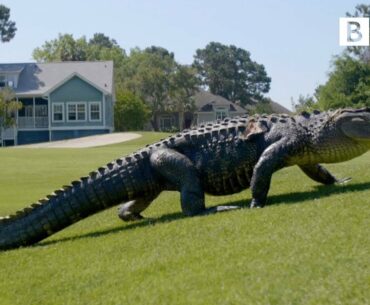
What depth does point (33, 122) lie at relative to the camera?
200 feet

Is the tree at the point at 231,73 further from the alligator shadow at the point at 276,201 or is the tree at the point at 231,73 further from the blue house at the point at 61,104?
the alligator shadow at the point at 276,201

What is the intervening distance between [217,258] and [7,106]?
5297 centimetres

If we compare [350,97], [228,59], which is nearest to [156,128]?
[350,97]

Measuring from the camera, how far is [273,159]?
31.6 feet

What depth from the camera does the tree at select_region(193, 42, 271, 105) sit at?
4405 inches

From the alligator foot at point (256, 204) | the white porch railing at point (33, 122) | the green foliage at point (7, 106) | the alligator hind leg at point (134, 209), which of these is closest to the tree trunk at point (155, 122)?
the white porch railing at point (33, 122)

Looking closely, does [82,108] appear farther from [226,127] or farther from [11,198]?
[226,127]

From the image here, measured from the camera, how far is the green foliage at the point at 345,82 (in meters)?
61.5

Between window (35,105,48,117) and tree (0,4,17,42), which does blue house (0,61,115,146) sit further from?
tree (0,4,17,42)

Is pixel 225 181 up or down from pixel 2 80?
down

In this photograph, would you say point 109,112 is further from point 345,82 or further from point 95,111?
point 345,82

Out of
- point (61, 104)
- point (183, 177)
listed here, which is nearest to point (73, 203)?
point (183, 177)

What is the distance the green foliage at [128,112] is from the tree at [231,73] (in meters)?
41.9

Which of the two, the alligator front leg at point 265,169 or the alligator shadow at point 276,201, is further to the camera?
the alligator shadow at point 276,201
